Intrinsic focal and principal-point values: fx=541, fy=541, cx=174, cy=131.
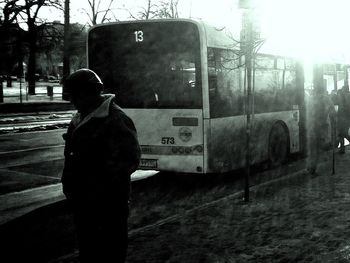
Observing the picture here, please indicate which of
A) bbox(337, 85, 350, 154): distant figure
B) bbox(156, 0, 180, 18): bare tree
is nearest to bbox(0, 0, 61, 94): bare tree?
bbox(156, 0, 180, 18): bare tree

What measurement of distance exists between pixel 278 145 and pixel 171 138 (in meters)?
3.34

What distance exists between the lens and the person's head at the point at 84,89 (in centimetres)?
360

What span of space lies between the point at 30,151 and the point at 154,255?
930cm

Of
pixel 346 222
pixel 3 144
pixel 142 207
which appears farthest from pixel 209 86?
pixel 3 144

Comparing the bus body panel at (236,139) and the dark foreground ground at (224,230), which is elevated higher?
the bus body panel at (236,139)

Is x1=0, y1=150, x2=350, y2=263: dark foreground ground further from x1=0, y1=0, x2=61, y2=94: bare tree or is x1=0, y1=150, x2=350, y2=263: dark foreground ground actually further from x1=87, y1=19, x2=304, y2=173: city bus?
x1=0, y1=0, x2=61, y2=94: bare tree

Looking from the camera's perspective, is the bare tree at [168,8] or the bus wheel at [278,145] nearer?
the bus wheel at [278,145]

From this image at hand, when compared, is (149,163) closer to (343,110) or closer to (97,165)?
(97,165)

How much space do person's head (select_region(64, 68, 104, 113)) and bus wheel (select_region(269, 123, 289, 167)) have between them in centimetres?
822

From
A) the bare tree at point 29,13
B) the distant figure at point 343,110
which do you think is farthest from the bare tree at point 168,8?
the distant figure at point 343,110

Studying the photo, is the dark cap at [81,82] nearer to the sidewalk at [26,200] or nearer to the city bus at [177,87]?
the sidewalk at [26,200]

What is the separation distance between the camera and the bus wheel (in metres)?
11.6

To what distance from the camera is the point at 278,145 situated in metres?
11.8

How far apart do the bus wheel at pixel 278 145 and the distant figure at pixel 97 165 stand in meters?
8.12
